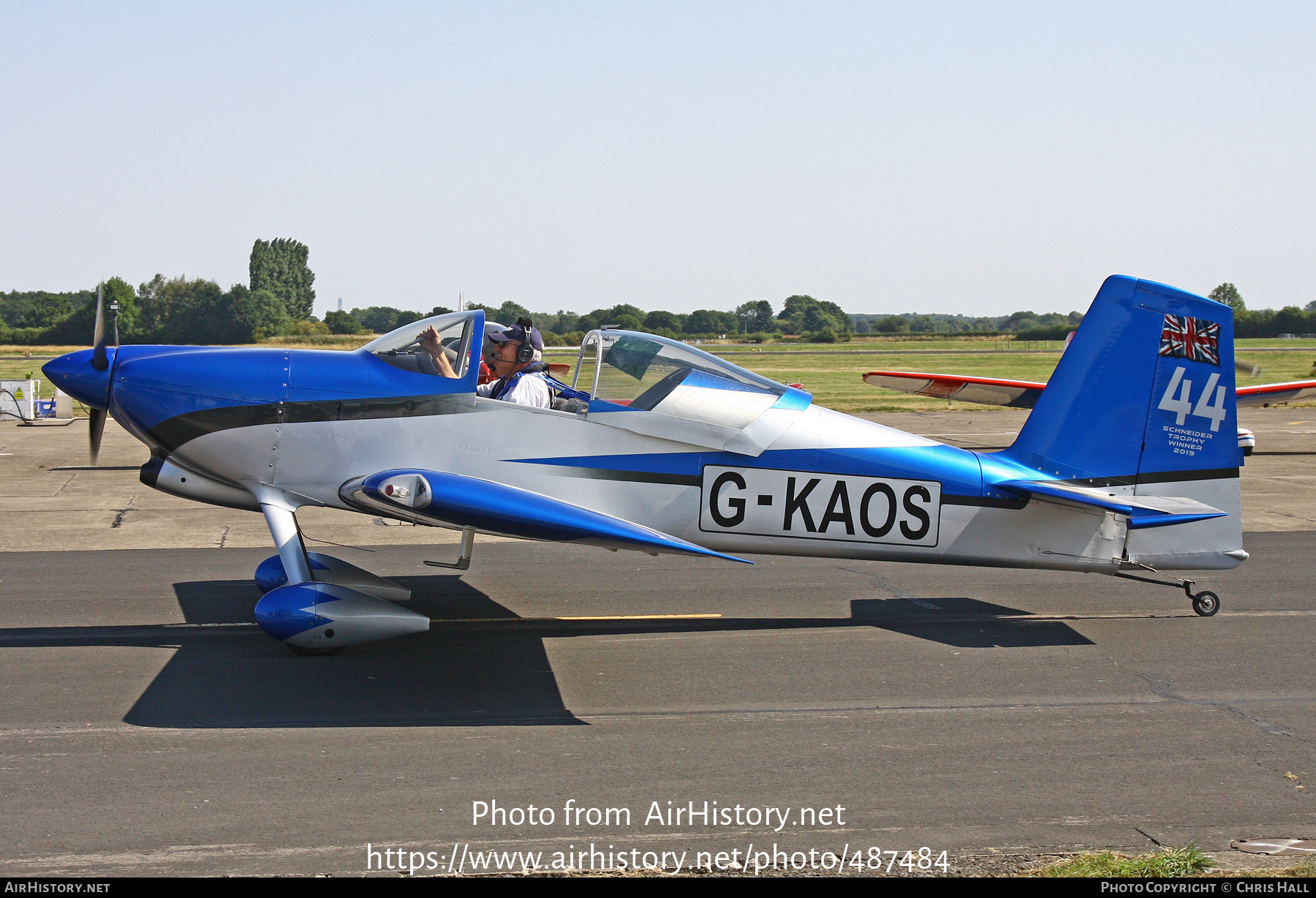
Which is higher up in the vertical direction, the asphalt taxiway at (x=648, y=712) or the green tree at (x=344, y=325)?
the green tree at (x=344, y=325)

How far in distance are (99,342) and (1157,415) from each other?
7633 millimetres

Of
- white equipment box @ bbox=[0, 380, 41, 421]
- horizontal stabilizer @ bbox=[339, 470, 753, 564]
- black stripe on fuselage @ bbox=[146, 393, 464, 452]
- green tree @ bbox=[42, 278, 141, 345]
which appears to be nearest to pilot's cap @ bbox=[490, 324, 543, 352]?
black stripe on fuselage @ bbox=[146, 393, 464, 452]

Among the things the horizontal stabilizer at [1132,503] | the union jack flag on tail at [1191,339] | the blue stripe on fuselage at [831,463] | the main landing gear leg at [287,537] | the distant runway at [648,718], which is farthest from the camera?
the union jack flag on tail at [1191,339]

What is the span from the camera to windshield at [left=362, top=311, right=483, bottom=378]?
7.28m

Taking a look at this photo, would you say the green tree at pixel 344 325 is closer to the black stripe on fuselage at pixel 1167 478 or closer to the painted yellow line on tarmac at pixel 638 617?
the painted yellow line on tarmac at pixel 638 617

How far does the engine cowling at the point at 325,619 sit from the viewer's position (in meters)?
6.65

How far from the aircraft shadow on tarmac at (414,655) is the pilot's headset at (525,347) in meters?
1.99

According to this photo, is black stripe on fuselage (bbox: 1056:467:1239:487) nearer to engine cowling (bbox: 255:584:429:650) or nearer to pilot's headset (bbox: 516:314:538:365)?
pilot's headset (bbox: 516:314:538:365)

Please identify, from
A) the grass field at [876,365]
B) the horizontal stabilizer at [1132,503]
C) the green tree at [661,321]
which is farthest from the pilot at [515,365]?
the green tree at [661,321]

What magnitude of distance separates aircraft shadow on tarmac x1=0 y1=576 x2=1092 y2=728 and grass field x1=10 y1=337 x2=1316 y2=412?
15905 millimetres

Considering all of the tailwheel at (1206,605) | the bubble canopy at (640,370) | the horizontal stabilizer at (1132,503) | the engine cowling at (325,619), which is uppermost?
the bubble canopy at (640,370)

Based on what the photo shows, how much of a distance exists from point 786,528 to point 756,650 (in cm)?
87
